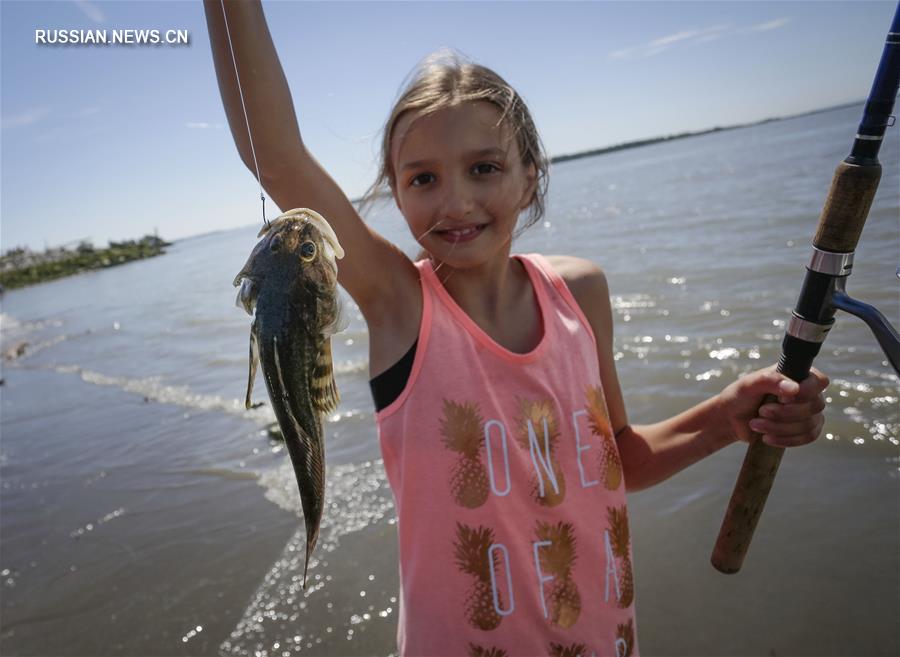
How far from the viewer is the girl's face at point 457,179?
215cm

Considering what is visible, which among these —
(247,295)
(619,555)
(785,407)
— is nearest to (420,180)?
(247,295)

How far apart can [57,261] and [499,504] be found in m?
81.8

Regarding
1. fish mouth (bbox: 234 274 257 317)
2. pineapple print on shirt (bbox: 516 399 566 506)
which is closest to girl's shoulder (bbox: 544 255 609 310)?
pineapple print on shirt (bbox: 516 399 566 506)

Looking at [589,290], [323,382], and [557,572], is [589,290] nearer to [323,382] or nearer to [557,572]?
[557,572]

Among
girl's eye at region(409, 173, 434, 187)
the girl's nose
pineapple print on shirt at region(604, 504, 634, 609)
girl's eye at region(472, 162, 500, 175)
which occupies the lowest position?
pineapple print on shirt at region(604, 504, 634, 609)

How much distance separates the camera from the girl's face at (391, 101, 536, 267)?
7.07ft

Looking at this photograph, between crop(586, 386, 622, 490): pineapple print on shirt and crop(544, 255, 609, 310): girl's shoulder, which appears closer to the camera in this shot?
crop(586, 386, 622, 490): pineapple print on shirt

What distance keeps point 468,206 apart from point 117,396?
10.4m

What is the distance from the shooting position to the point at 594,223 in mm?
22484

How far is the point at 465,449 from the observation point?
81.0 inches

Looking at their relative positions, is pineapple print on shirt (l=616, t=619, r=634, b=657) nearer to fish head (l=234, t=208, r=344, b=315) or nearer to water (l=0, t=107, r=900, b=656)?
water (l=0, t=107, r=900, b=656)

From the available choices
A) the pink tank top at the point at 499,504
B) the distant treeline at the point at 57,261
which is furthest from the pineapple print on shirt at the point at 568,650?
the distant treeline at the point at 57,261

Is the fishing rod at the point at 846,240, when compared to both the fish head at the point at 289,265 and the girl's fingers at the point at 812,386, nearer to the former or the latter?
the girl's fingers at the point at 812,386

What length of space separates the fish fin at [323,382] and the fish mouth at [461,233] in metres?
1.08
